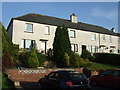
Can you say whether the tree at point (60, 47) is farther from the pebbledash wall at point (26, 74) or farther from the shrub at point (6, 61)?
the shrub at point (6, 61)

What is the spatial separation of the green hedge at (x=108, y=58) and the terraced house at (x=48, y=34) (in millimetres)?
4342

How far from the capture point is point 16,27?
27.6 metres

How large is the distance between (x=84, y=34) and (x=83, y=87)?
2542cm

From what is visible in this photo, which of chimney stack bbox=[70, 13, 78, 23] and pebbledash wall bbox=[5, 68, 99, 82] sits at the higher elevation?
chimney stack bbox=[70, 13, 78, 23]

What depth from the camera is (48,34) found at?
30703 mm

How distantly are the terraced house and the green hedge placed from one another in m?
4.34

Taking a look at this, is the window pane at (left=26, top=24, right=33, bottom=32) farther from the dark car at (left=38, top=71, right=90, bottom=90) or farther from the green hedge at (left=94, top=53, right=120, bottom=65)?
the dark car at (left=38, top=71, right=90, bottom=90)

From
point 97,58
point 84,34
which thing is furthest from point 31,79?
point 84,34

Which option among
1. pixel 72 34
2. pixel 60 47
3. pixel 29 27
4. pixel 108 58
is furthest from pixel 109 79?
pixel 72 34

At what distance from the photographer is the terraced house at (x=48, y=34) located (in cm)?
2797

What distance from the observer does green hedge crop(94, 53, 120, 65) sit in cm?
2923

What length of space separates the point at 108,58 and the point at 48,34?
10.6 m

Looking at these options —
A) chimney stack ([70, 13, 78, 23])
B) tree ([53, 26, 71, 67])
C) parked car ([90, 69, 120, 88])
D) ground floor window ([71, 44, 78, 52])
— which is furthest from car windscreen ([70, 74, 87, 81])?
chimney stack ([70, 13, 78, 23])

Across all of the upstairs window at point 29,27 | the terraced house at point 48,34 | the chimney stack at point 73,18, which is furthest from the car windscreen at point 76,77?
the chimney stack at point 73,18
